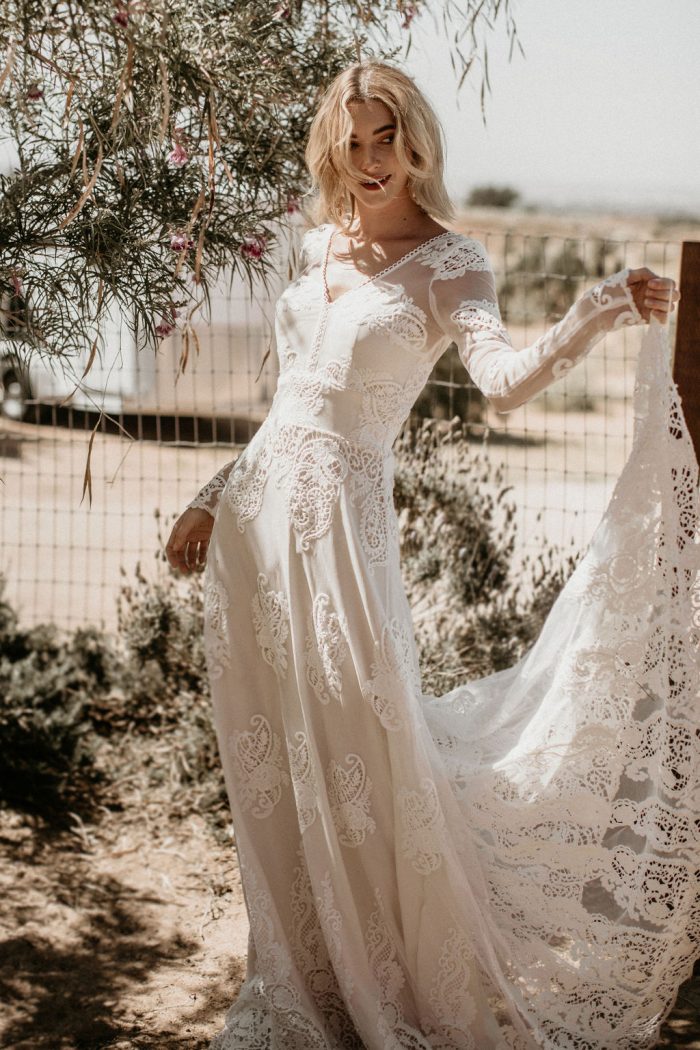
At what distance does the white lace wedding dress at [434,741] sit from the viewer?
8.07 ft

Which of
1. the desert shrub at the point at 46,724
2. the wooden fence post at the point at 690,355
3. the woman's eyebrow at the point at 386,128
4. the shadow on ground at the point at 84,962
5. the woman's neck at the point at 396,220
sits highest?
the woman's eyebrow at the point at 386,128

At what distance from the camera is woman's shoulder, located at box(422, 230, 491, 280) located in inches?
97.2

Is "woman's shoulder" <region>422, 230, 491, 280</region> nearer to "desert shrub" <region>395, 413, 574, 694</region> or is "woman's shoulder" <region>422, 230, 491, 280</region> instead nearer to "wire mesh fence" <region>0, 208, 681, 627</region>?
"wire mesh fence" <region>0, 208, 681, 627</region>

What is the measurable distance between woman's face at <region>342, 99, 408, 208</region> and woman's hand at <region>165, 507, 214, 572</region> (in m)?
0.86

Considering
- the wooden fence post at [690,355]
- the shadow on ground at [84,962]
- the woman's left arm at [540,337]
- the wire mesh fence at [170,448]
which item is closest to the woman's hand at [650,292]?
the woman's left arm at [540,337]

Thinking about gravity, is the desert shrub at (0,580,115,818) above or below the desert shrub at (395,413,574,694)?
below

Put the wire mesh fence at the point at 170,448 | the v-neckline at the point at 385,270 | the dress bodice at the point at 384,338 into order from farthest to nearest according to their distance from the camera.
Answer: the wire mesh fence at the point at 170,448 → the v-neckline at the point at 385,270 → the dress bodice at the point at 384,338

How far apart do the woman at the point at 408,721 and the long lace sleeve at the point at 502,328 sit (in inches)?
0.5

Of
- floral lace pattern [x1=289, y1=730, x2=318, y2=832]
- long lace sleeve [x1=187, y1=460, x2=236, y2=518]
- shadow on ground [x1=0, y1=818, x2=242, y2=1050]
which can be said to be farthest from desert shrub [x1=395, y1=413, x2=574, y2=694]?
floral lace pattern [x1=289, y1=730, x2=318, y2=832]

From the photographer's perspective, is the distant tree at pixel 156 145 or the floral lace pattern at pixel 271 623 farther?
the floral lace pattern at pixel 271 623

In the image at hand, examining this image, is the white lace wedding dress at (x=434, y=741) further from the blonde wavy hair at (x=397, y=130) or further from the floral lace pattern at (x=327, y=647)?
the blonde wavy hair at (x=397, y=130)

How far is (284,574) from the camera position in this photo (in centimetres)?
257

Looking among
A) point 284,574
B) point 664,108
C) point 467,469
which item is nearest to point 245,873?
point 284,574

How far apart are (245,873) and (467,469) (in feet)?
7.64
